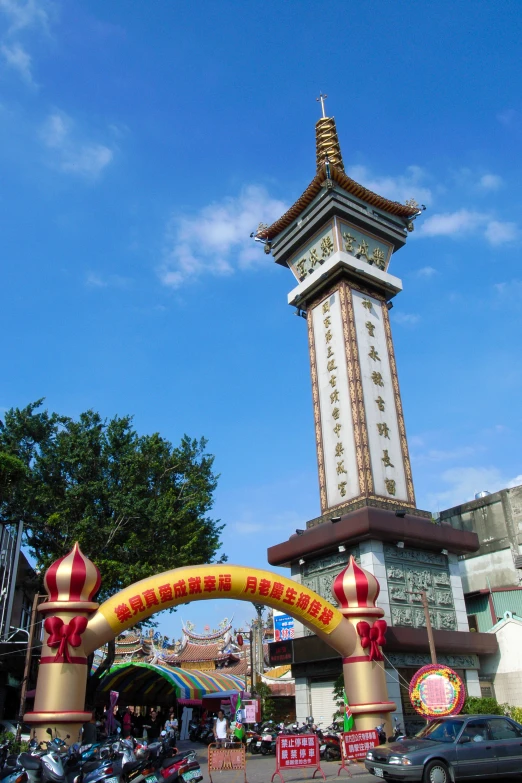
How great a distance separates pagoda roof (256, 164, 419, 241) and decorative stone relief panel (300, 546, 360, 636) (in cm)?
1639

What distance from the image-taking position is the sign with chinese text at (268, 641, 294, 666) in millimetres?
21156

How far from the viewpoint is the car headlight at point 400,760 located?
9.62 m

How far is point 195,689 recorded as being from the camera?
93.3ft

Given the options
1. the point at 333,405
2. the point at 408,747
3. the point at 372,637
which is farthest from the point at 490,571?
the point at 408,747

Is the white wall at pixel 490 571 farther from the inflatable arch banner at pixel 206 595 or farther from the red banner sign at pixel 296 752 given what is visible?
the red banner sign at pixel 296 752

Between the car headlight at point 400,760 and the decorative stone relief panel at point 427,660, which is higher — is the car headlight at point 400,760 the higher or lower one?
the lower one

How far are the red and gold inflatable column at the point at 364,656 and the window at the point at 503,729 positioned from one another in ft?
14.1

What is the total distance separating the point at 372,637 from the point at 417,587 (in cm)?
598

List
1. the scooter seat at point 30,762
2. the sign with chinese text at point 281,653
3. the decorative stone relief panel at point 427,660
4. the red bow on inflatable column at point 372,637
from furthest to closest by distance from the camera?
the sign with chinese text at point 281,653 < the decorative stone relief panel at point 427,660 < the red bow on inflatable column at point 372,637 < the scooter seat at point 30,762

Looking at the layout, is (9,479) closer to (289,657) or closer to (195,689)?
(289,657)

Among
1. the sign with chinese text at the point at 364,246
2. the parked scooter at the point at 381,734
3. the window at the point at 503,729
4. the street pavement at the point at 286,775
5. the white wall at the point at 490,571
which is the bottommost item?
the street pavement at the point at 286,775

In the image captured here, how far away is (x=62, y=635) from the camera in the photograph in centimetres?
1282

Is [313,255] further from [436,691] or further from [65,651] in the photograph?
[65,651]

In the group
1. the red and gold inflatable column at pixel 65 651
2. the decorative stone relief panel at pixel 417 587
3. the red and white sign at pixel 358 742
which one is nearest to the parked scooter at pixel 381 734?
the red and white sign at pixel 358 742
